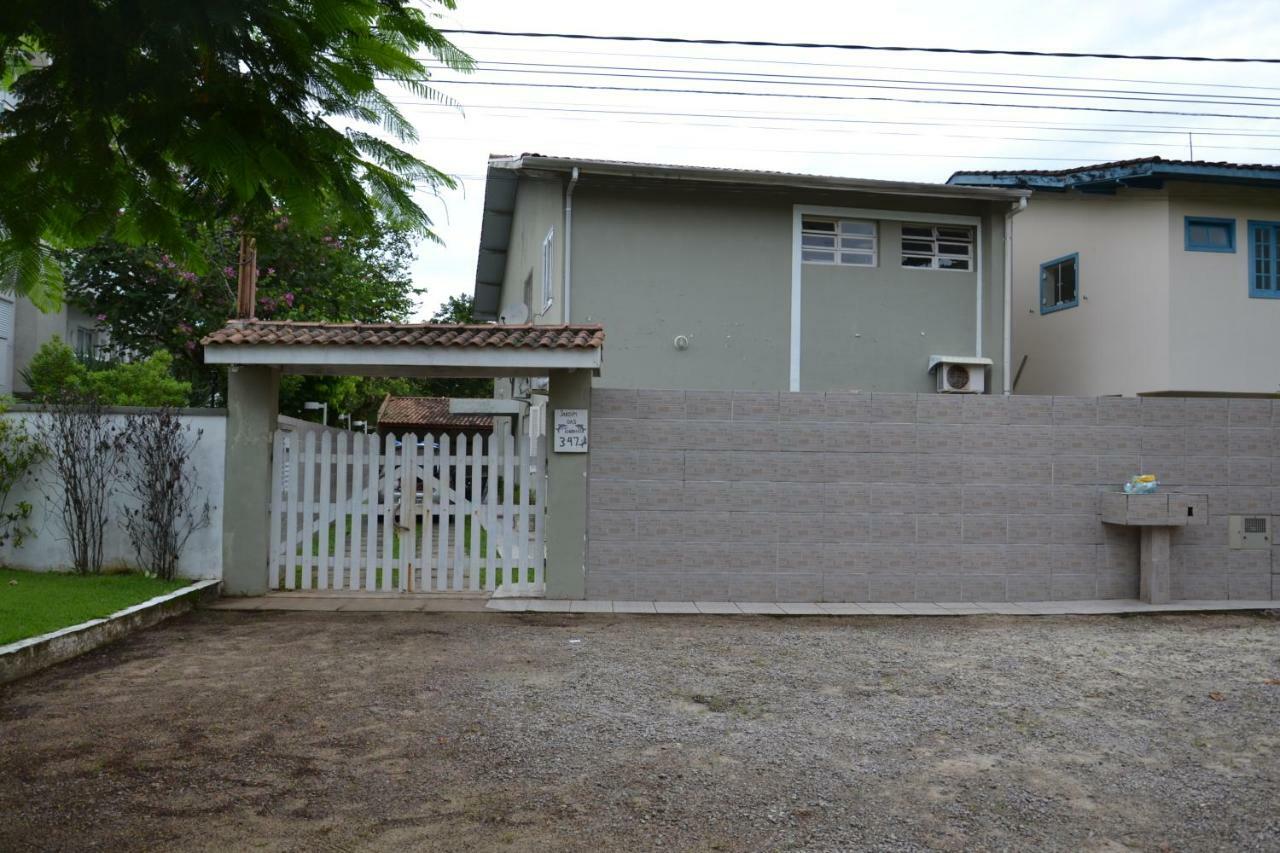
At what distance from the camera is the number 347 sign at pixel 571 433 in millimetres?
9383

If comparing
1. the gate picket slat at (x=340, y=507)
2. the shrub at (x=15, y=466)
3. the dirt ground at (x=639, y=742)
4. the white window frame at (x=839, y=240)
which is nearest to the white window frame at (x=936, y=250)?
the white window frame at (x=839, y=240)

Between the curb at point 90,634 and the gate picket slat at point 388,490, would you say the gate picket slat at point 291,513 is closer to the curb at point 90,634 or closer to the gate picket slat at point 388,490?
the curb at point 90,634

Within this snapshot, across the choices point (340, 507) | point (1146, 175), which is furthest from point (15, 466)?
point (1146, 175)

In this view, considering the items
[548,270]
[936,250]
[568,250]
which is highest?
→ [936,250]

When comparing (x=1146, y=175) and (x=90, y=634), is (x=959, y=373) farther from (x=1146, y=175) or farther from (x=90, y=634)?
(x=90, y=634)

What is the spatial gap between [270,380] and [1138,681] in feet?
25.4

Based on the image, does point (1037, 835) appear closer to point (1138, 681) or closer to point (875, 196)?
point (1138, 681)

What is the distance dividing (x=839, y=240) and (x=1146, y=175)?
4.52 meters

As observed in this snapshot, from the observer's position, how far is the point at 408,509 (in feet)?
30.6

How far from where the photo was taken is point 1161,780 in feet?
15.2

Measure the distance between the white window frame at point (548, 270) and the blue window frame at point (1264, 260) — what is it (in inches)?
420

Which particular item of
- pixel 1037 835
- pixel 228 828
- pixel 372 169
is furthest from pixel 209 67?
pixel 1037 835

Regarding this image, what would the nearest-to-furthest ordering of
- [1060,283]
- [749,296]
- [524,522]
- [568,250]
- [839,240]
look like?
1. [524,522]
2. [568,250]
3. [749,296]
4. [839,240]
5. [1060,283]

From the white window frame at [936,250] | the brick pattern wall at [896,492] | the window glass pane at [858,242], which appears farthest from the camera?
the white window frame at [936,250]
